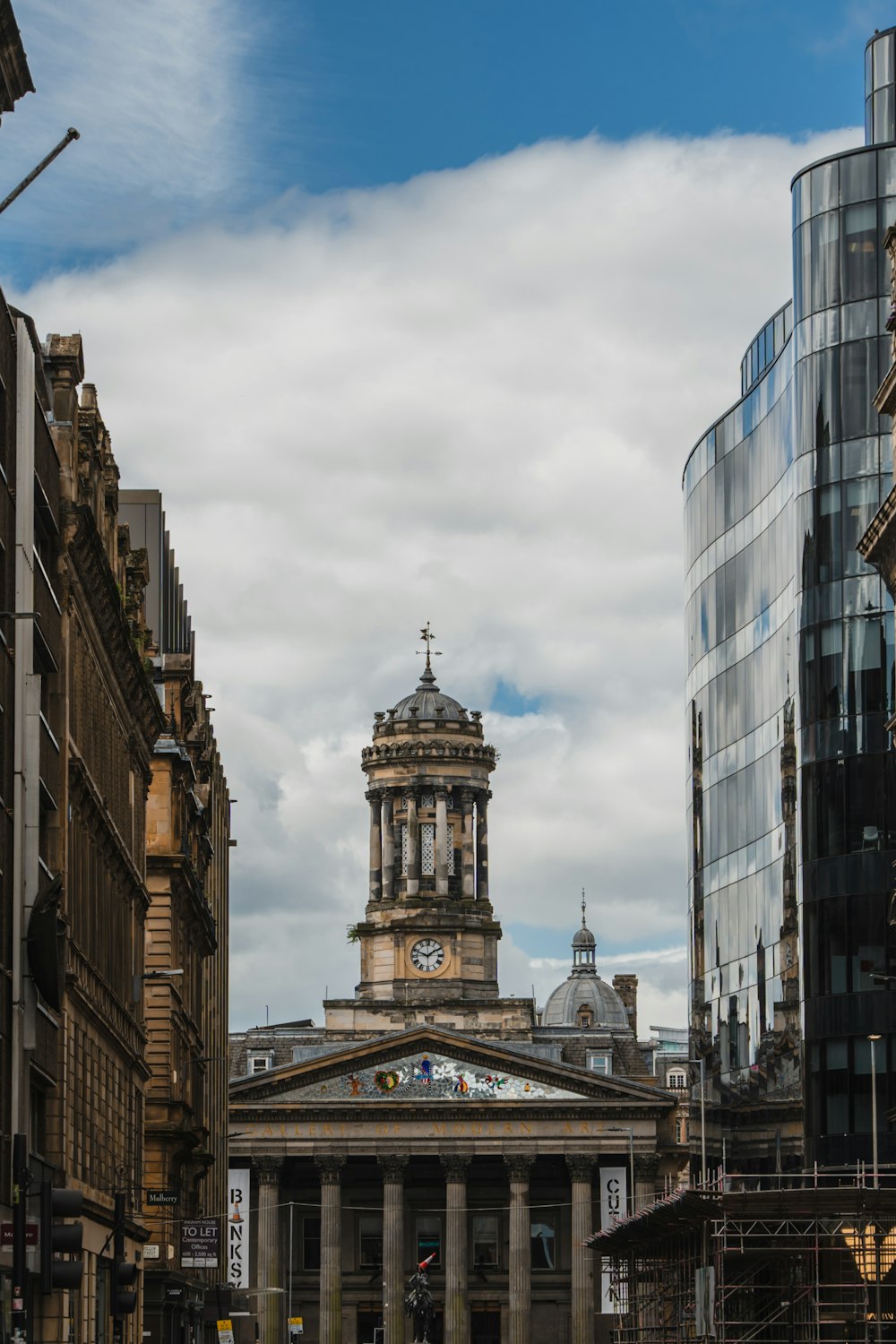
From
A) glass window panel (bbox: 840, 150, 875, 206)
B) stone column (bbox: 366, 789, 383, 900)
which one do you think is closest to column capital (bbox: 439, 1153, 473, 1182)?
stone column (bbox: 366, 789, 383, 900)

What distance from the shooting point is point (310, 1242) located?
15738cm

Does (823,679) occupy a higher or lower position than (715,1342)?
higher

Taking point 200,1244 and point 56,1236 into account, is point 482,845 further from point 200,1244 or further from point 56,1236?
point 56,1236

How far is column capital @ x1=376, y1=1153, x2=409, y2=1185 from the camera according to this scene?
151 m

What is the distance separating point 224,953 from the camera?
4232 inches

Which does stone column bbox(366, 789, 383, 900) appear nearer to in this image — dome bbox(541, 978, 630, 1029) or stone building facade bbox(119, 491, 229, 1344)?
dome bbox(541, 978, 630, 1029)

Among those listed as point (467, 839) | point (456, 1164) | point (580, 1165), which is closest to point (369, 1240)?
point (456, 1164)

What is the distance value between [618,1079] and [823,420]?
8681 centimetres

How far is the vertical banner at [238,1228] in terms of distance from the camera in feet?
445

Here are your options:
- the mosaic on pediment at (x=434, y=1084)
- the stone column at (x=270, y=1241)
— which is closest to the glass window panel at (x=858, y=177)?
the mosaic on pediment at (x=434, y=1084)

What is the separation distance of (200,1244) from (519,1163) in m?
85.7

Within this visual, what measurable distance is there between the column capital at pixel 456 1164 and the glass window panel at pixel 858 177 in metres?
93.0

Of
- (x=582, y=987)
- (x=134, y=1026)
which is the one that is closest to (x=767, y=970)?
(x=134, y=1026)

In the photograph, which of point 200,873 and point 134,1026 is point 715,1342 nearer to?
point 134,1026
